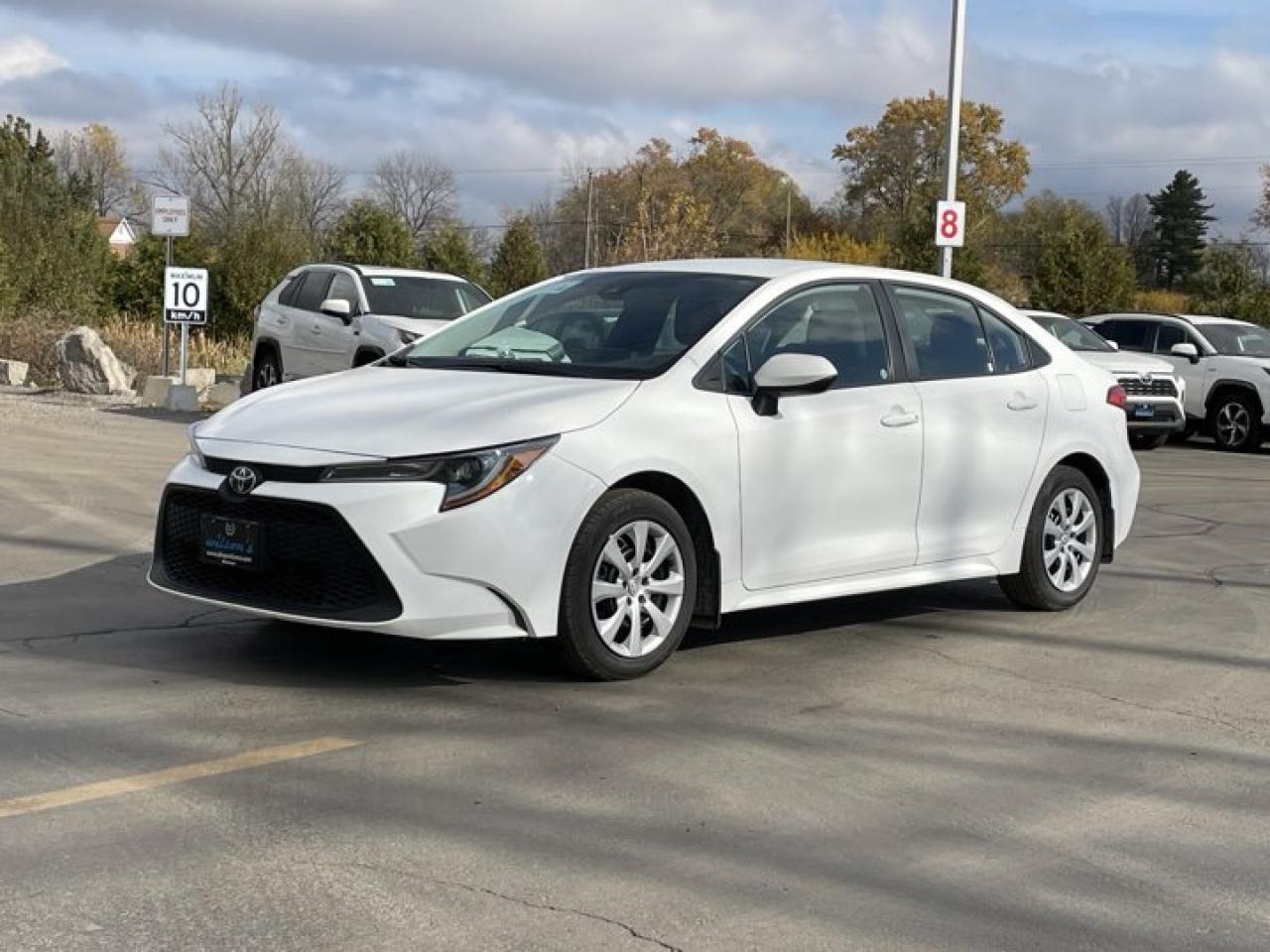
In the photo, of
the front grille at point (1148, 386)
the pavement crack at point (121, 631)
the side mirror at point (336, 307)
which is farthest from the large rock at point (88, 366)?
the pavement crack at point (121, 631)

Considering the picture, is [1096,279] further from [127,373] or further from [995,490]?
[995,490]

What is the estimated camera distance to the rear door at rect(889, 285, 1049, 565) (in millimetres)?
7312

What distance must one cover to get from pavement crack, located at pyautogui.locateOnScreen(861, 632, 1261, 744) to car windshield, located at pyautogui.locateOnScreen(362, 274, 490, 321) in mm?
9973

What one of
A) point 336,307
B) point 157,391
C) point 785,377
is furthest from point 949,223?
point 785,377

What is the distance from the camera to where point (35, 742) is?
513cm

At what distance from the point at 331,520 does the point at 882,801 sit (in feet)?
7.03

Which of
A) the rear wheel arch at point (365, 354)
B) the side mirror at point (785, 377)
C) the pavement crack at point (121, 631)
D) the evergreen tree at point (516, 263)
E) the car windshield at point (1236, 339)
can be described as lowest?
the pavement crack at point (121, 631)

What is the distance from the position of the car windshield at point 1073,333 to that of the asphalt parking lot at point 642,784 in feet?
42.6

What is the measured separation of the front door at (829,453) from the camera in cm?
655

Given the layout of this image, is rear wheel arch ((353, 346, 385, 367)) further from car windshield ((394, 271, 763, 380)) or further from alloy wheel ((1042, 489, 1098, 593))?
alloy wheel ((1042, 489, 1098, 593))

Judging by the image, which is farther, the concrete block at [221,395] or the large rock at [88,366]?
the large rock at [88,366]

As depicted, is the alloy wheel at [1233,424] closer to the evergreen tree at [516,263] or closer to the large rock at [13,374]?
the large rock at [13,374]

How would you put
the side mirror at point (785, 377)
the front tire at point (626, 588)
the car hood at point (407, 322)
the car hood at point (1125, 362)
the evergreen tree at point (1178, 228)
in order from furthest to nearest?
the evergreen tree at point (1178, 228) < the car hood at point (1125, 362) < the car hood at point (407, 322) < the side mirror at point (785, 377) < the front tire at point (626, 588)

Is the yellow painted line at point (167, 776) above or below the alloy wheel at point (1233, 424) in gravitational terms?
below
